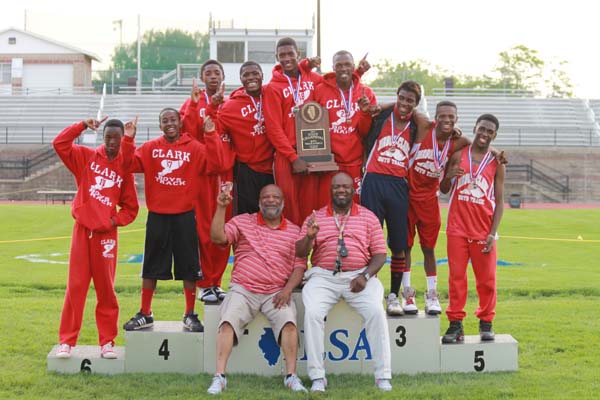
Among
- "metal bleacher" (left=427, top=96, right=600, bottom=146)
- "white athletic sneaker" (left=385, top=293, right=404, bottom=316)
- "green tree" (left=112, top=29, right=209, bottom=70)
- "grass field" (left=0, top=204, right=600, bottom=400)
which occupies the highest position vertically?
"green tree" (left=112, top=29, right=209, bottom=70)

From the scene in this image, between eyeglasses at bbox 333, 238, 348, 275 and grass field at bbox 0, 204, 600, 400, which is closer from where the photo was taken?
grass field at bbox 0, 204, 600, 400

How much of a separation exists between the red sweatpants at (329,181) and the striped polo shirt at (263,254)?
0.48 m

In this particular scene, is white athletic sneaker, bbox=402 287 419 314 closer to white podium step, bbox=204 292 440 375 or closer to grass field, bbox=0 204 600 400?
white podium step, bbox=204 292 440 375

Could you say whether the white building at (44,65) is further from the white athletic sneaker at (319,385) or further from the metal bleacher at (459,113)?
the white athletic sneaker at (319,385)

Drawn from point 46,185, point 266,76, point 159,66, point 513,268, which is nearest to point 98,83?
point 159,66

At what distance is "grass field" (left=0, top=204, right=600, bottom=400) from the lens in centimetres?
613

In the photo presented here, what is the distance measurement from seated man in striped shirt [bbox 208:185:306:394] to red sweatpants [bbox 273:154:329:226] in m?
0.31

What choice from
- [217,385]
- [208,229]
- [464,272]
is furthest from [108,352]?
[464,272]

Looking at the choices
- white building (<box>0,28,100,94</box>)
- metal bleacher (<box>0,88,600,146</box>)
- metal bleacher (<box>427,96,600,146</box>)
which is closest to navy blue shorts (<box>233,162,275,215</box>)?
metal bleacher (<box>0,88,600,146</box>)

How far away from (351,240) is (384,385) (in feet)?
3.68

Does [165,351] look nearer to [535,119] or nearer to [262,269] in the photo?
[262,269]

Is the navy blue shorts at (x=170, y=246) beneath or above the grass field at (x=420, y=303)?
above

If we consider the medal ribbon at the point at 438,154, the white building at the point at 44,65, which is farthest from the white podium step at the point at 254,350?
the white building at the point at 44,65

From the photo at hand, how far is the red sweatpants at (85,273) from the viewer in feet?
21.8
